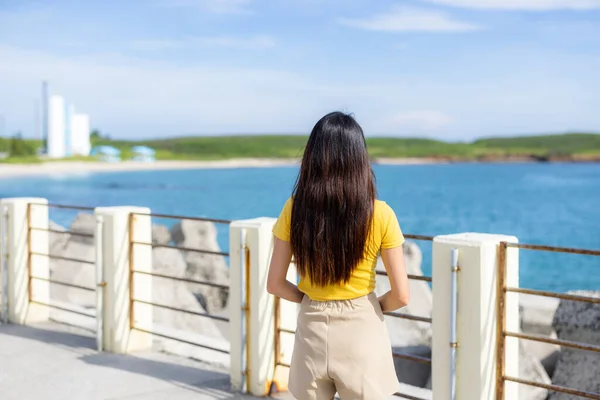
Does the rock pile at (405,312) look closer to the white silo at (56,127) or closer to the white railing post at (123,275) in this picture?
the white railing post at (123,275)

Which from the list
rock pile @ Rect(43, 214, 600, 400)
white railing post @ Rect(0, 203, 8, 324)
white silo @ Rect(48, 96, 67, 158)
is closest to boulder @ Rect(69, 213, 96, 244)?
rock pile @ Rect(43, 214, 600, 400)

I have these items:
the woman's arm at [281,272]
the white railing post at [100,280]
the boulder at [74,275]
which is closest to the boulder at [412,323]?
the white railing post at [100,280]

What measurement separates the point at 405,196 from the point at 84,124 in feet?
160

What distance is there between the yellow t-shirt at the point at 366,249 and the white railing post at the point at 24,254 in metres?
5.63

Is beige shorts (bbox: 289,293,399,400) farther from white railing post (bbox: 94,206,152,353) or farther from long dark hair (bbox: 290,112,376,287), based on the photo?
white railing post (bbox: 94,206,152,353)

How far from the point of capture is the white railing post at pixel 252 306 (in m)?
5.85

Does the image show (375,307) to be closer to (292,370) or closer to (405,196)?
(292,370)

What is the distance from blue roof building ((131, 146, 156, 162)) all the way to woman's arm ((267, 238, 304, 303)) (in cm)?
15024

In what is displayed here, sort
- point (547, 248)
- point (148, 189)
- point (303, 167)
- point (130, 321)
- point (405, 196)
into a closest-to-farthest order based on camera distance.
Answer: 1. point (303, 167)
2. point (547, 248)
3. point (130, 321)
4. point (405, 196)
5. point (148, 189)

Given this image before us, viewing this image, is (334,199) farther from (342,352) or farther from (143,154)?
(143,154)

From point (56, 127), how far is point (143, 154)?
4682 centimetres

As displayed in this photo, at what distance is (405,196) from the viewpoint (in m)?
93.3

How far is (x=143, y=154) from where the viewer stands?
154m

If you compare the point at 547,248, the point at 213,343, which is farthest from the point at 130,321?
the point at 547,248
